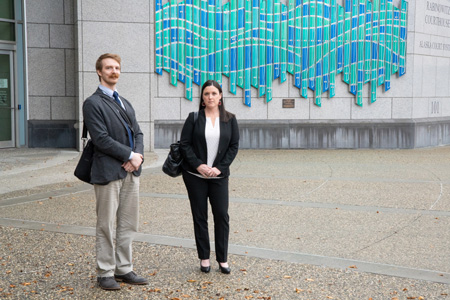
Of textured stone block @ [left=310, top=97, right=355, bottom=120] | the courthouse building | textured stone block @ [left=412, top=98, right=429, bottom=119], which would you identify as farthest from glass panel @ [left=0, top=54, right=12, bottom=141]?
textured stone block @ [left=412, top=98, right=429, bottom=119]

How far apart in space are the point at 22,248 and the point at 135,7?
10194 millimetres

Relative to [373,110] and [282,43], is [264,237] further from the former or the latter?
[373,110]

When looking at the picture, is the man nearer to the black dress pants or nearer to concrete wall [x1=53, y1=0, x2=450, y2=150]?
the black dress pants

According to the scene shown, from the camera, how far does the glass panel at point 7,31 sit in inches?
639

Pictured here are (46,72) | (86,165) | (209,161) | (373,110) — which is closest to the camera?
(86,165)

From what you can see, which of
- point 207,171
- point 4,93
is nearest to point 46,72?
point 4,93

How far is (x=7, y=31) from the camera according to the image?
16.3 meters

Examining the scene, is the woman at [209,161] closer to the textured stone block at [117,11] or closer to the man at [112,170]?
the man at [112,170]

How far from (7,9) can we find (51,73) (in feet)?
6.51

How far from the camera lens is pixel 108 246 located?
200 inches

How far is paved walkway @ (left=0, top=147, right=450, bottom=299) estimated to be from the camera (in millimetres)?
5133

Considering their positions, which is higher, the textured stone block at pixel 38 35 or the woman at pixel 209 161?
the textured stone block at pixel 38 35

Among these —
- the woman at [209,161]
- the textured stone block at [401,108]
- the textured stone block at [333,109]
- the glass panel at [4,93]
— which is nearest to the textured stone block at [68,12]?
the glass panel at [4,93]

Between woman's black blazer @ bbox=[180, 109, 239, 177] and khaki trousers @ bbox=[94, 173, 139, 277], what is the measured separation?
0.54 meters
